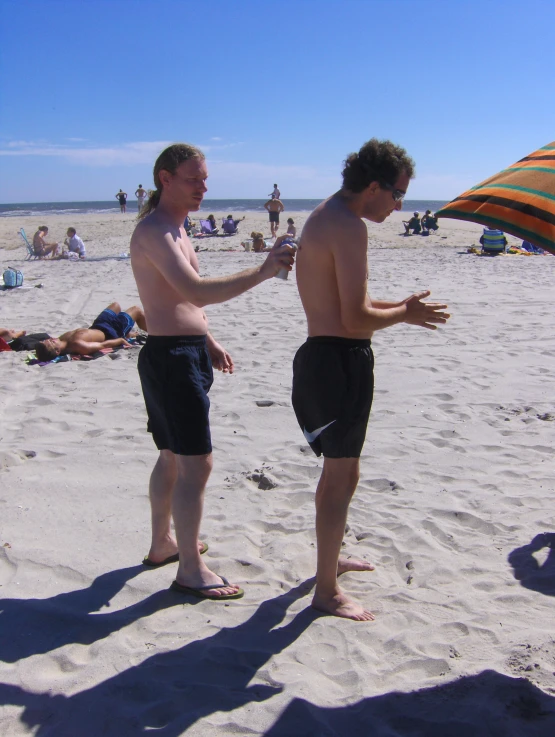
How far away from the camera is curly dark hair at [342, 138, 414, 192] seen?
7.90 ft

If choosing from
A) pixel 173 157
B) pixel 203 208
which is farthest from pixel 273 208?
pixel 203 208

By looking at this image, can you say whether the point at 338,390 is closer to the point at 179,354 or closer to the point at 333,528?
the point at 333,528

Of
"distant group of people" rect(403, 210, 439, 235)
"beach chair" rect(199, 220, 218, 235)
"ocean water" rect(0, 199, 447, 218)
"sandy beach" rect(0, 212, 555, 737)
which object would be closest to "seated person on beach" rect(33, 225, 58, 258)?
"beach chair" rect(199, 220, 218, 235)

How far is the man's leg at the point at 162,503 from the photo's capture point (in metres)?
2.94

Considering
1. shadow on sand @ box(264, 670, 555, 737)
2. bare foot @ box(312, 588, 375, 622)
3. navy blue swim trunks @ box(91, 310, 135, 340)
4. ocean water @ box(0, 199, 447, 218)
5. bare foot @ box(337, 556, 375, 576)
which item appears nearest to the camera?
shadow on sand @ box(264, 670, 555, 737)

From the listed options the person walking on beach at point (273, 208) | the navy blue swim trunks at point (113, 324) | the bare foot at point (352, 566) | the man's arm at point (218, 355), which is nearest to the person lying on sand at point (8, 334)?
the navy blue swim trunks at point (113, 324)

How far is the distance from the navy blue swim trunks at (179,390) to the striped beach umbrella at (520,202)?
1168mm

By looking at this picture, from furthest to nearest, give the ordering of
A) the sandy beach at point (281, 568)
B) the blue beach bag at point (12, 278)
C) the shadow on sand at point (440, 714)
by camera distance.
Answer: the blue beach bag at point (12, 278) → the sandy beach at point (281, 568) → the shadow on sand at point (440, 714)

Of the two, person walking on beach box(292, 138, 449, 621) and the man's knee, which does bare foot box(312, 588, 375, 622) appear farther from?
the man's knee

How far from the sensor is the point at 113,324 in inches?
280

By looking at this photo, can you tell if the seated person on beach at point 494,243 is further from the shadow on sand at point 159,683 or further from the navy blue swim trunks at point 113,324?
the shadow on sand at point 159,683

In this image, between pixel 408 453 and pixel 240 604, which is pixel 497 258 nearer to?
pixel 408 453

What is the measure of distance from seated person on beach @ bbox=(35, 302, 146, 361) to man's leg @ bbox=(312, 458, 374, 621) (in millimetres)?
4608

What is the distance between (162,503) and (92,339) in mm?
4135
